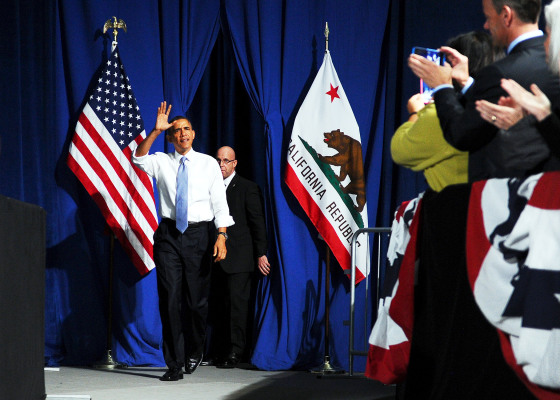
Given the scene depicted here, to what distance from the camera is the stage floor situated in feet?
14.9

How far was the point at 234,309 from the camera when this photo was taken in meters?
6.42

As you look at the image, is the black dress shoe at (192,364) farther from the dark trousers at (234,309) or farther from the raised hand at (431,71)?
the raised hand at (431,71)

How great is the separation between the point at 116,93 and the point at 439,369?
4434mm

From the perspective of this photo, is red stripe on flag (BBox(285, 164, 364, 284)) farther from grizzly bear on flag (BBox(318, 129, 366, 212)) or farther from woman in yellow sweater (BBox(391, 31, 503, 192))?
woman in yellow sweater (BBox(391, 31, 503, 192))

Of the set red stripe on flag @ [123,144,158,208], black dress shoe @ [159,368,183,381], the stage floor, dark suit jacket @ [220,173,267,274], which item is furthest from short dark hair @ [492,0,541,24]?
red stripe on flag @ [123,144,158,208]

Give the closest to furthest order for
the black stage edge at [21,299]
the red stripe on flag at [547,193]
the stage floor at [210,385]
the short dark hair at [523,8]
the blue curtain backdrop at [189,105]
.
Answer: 1. the red stripe on flag at [547,193]
2. the black stage edge at [21,299]
3. the short dark hair at [523,8]
4. the stage floor at [210,385]
5. the blue curtain backdrop at [189,105]

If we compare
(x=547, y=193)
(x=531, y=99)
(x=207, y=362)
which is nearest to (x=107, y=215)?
(x=207, y=362)

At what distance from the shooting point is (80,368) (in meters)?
5.98

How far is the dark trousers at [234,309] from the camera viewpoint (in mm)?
6391

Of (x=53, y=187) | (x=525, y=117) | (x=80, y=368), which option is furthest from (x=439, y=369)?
(x=53, y=187)

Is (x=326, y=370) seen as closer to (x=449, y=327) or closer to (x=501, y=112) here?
(x=449, y=327)

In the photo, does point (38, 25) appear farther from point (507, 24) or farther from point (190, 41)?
point (507, 24)

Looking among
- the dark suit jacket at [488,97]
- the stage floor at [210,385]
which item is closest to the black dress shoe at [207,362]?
the stage floor at [210,385]

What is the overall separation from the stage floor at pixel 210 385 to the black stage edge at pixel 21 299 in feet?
3.98
